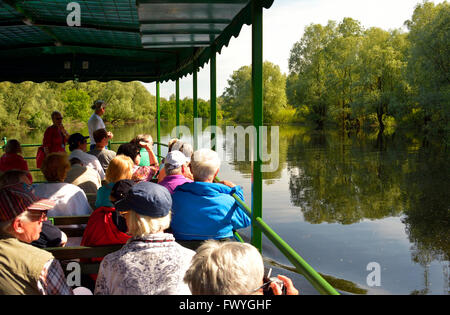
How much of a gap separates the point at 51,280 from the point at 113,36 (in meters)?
5.92

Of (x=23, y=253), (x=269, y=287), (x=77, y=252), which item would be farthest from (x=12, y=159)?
(x=269, y=287)

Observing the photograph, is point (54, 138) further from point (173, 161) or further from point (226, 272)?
point (226, 272)

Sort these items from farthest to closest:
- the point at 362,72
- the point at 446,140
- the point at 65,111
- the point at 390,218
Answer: the point at 65,111
the point at 362,72
the point at 446,140
the point at 390,218

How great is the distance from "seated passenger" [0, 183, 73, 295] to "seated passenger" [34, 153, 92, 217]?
1483 millimetres

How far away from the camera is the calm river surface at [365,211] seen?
1202cm

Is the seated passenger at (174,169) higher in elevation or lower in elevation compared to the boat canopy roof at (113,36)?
lower

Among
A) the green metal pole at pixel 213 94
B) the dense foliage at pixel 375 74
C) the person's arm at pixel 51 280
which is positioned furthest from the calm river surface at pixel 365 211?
the person's arm at pixel 51 280

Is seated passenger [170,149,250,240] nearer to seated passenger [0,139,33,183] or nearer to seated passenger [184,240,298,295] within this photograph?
seated passenger [184,240,298,295]

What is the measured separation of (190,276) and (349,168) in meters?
30.0

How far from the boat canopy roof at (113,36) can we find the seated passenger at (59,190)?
60.6 inches

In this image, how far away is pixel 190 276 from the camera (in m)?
1.56

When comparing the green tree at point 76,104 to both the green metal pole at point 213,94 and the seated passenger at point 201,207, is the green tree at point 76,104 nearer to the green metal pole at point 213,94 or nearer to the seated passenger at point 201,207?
the green metal pole at point 213,94
